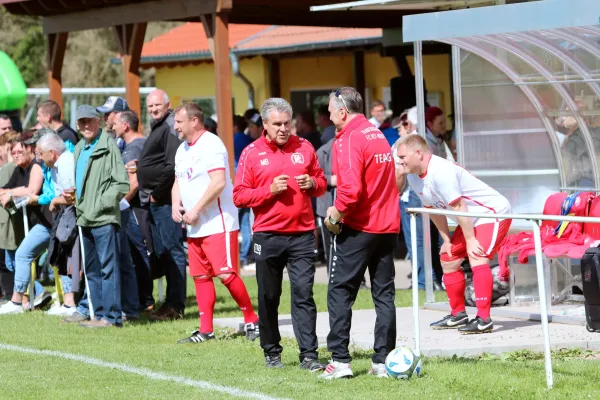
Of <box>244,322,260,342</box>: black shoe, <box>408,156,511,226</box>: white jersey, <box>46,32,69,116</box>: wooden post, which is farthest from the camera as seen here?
<box>46,32,69,116</box>: wooden post

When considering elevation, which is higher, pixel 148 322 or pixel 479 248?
pixel 479 248

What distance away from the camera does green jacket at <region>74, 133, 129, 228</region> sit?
10453mm

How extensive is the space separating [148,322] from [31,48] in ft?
91.5

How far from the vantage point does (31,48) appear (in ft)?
122

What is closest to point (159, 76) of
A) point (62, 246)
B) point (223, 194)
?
point (62, 246)

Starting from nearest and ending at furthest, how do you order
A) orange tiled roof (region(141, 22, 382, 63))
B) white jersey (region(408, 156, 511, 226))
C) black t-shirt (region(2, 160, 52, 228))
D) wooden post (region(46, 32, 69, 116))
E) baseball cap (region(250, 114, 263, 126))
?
white jersey (region(408, 156, 511, 226)) < black t-shirt (region(2, 160, 52, 228)) < baseball cap (region(250, 114, 263, 126)) < wooden post (region(46, 32, 69, 116)) < orange tiled roof (region(141, 22, 382, 63))

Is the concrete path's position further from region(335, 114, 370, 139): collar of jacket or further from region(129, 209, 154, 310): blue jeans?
region(335, 114, 370, 139): collar of jacket

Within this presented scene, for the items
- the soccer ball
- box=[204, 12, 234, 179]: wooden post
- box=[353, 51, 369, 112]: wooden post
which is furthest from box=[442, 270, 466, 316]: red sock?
box=[353, 51, 369, 112]: wooden post

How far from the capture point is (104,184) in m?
10.5

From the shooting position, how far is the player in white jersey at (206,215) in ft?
30.9

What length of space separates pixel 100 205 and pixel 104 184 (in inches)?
7.8

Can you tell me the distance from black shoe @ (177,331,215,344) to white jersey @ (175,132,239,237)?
84 cm

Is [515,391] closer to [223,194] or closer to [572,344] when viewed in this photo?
[572,344]

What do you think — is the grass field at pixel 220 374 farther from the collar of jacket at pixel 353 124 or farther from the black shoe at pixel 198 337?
the collar of jacket at pixel 353 124
